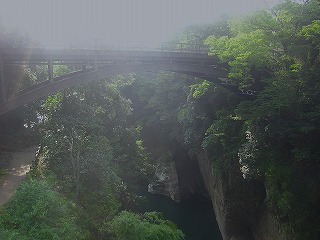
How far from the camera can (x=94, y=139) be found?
670 inches

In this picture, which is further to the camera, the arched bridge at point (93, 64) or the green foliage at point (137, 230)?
the arched bridge at point (93, 64)

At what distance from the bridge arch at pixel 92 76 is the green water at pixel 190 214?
8863mm

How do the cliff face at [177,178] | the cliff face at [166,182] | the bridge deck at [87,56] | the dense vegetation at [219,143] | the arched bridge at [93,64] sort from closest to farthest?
1. the dense vegetation at [219,143]
2. the bridge deck at [87,56]
3. the arched bridge at [93,64]
4. the cliff face at [166,182]
5. the cliff face at [177,178]

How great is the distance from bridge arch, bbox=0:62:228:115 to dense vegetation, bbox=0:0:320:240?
3.41ft

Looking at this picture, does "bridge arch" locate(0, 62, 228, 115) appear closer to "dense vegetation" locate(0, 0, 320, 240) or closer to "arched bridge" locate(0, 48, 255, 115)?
"arched bridge" locate(0, 48, 255, 115)

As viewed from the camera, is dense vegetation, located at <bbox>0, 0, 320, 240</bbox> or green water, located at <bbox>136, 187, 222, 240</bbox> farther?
green water, located at <bbox>136, 187, 222, 240</bbox>

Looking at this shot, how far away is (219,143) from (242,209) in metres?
3.98

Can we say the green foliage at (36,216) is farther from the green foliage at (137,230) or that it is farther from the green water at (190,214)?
the green water at (190,214)

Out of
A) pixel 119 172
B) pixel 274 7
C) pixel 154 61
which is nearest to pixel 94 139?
pixel 119 172

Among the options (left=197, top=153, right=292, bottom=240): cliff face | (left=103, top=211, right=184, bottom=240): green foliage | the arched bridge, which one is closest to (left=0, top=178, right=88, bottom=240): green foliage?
(left=103, top=211, right=184, bottom=240): green foliage

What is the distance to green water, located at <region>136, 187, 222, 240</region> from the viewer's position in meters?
22.5

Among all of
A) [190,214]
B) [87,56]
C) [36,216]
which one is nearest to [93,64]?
[87,56]

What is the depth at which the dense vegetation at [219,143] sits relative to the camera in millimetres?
11945

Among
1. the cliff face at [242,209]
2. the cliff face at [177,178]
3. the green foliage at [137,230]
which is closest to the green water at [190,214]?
the cliff face at [177,178]
